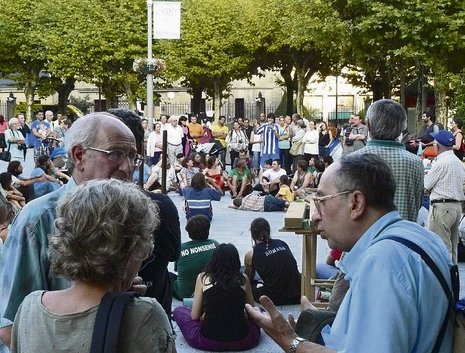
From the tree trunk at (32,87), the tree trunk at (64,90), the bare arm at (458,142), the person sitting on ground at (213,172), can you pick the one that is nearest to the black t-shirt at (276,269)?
the bare arm at (458,142)

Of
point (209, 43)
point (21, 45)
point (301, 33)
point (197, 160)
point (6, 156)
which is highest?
point (21, 45)

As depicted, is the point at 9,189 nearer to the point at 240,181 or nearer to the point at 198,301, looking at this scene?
the point at 198,301

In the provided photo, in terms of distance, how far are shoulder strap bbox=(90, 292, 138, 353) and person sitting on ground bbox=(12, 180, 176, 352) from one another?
0.08ft

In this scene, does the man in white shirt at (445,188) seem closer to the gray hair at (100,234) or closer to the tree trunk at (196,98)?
the gray hair at (100,234)

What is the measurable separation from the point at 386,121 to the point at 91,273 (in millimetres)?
3248

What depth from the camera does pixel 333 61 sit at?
49344mm

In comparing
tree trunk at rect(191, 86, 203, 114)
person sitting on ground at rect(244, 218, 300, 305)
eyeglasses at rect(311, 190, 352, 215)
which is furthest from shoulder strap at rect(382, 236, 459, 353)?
tree trunk at rect(191, 86, 203, 114)

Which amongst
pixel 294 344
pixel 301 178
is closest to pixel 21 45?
pixel 301 178

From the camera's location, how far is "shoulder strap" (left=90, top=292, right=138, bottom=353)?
247 cm

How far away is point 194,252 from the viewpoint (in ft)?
29.6

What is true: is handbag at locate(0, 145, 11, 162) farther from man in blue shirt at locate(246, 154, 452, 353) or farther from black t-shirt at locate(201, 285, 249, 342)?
man in blue shirt at locate(246, 154, 452, 353)

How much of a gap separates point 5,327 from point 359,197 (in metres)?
1.38

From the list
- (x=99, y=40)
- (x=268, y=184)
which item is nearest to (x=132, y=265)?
(x=268, y=184)

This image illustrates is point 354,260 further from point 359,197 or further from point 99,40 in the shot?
point 99,40
